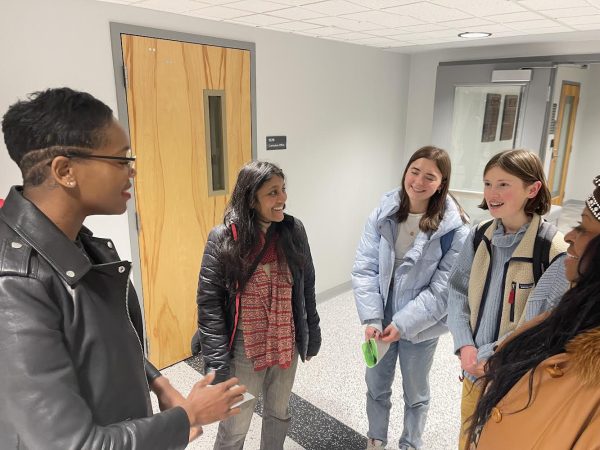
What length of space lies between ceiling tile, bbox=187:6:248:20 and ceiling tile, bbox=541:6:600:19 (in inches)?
70.2

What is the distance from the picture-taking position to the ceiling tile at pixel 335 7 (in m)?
2.22

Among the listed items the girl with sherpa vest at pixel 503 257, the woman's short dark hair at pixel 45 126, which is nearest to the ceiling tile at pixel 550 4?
the girl with sherpa vest at pixel 503 257

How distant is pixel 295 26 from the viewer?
2.90m

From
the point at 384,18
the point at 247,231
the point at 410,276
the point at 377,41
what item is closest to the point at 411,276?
the point at 410,276

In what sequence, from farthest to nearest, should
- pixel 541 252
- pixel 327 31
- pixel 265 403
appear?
pixel 327 31, pixel 265 403, pixel 541 252

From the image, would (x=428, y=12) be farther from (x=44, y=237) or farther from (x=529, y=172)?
(x=44, y=237)

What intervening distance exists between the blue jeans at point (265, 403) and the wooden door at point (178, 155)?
50.3 inches

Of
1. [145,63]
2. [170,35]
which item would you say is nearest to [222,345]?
[145,63]

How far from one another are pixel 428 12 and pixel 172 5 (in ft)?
4.83

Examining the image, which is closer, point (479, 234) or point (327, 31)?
point (479, 234)

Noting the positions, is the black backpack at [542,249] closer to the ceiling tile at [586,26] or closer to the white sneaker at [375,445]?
the white sneaker at [375,445]

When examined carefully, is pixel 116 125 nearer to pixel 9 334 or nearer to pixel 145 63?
pixel 9 334

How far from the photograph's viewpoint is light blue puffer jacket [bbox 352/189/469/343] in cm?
193

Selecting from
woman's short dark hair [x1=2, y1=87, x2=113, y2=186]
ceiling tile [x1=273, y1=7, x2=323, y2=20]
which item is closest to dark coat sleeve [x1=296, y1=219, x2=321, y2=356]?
woman's short dark hair [x1=2, y1=87, x2=113, y2=186]
